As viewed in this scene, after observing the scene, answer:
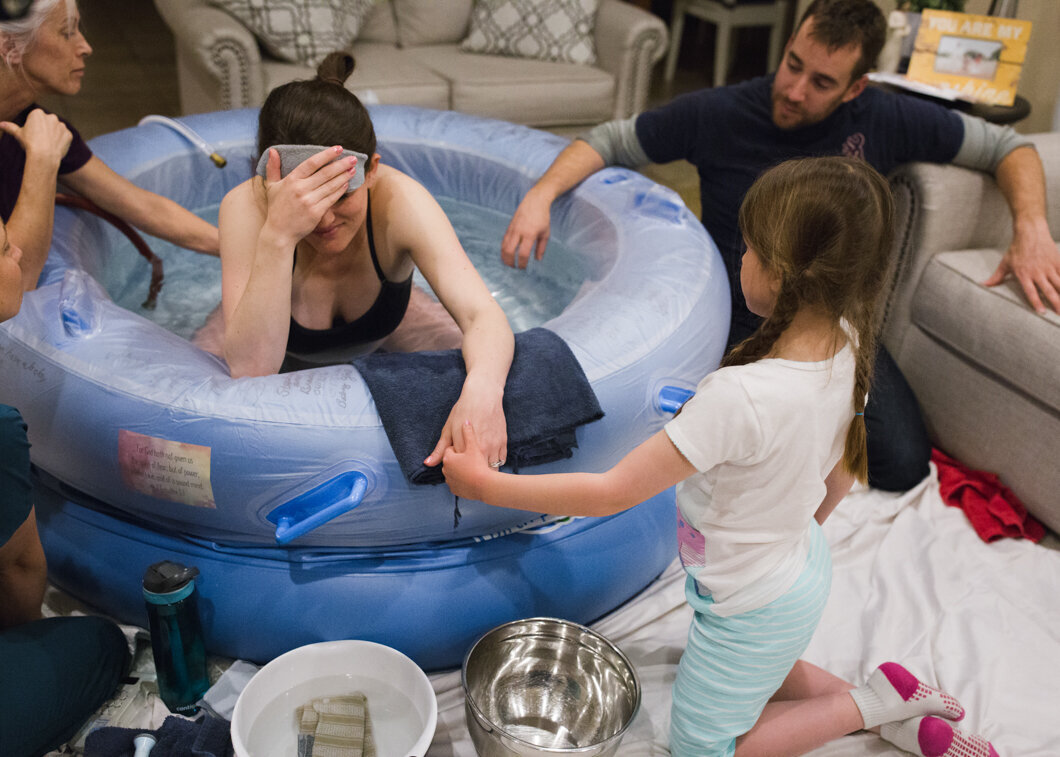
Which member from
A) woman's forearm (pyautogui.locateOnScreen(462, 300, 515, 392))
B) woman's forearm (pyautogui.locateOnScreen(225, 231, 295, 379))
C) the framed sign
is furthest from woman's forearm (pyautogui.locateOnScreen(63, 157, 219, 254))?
the framed sign

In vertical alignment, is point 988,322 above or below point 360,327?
below

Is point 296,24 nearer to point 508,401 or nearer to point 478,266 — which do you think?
point 478,266

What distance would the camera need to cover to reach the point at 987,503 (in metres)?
2.12

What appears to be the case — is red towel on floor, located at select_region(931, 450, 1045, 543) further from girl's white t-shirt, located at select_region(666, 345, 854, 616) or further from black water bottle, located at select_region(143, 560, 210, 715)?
black water bottle, located at select_region(143, 560, 210, 715)

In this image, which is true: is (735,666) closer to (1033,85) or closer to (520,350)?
(520,350)

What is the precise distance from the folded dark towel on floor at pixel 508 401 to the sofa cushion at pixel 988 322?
1.14m

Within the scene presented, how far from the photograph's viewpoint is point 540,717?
1.51 m

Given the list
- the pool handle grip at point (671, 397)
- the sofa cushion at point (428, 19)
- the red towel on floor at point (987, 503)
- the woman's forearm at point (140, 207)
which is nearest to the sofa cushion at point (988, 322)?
the red towel on floor at point (987, 503)

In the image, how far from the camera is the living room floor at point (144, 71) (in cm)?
427

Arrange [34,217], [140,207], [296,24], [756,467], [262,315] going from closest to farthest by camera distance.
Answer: [756,467] < [262,315] < [34,217] < [140,207] < [296,24]

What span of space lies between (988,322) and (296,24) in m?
2.57

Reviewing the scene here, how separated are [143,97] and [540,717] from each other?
426 centimetres

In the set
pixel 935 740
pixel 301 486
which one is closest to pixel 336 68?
pixel 301 486

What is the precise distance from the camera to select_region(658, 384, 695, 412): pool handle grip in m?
1.54
